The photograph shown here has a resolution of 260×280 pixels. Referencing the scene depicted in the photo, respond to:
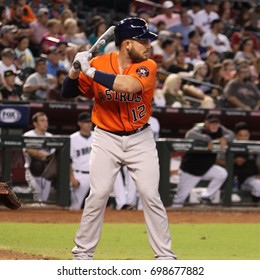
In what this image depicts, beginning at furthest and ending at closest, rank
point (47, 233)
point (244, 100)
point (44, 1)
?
1. point (44, 1)
2. point (244, 100)
3. point (47, 233)

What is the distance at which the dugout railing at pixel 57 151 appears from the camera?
13766 millimetres

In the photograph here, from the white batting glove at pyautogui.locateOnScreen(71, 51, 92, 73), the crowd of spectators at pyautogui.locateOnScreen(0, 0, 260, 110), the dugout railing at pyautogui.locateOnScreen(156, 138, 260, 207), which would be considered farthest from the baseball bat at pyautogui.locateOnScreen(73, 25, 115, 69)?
the crowd of spectators at pyautogui.locateOnScreen(0, 0, 260, 110)

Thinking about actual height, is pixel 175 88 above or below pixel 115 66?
below

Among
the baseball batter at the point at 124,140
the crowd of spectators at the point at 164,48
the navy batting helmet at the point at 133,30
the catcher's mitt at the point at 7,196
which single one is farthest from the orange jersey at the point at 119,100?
the crowd of spectators at the point at 164,48

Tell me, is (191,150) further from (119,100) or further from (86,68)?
(86,68)

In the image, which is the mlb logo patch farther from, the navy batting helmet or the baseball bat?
the baseball bat

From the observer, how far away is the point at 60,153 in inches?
555

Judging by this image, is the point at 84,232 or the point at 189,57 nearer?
the point at 84,232

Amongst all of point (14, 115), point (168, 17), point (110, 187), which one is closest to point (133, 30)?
point (110, 187)

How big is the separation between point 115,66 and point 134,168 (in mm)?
840

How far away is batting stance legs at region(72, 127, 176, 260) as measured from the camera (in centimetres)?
820

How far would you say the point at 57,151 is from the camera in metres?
14.1

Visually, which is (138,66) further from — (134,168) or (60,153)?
(60,153)
